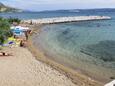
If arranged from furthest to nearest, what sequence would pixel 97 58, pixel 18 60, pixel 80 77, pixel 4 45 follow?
pixel 4 45
pixel 97 58
pixel 18 60
pixel 80 77

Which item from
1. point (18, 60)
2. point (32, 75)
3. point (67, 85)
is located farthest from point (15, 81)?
point (18, 60)

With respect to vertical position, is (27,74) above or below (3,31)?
below

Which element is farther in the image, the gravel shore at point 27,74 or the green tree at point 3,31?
the green tree at point 3,31

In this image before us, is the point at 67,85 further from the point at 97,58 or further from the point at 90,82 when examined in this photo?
the point at 97,58

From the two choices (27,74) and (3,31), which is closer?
(27,74)

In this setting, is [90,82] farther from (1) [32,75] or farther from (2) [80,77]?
(1) [32,75]

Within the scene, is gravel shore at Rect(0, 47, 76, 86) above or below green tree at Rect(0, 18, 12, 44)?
below

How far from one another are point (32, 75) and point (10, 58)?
6.69m

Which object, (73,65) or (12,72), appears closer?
(12,72)

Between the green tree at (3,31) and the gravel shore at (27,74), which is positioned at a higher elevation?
the green tree at (3,31)

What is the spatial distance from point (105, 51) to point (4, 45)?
1235 cm

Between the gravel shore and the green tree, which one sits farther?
the green tree

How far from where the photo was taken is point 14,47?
33.2m

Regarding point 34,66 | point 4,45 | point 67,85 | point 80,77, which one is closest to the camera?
point 67,85
